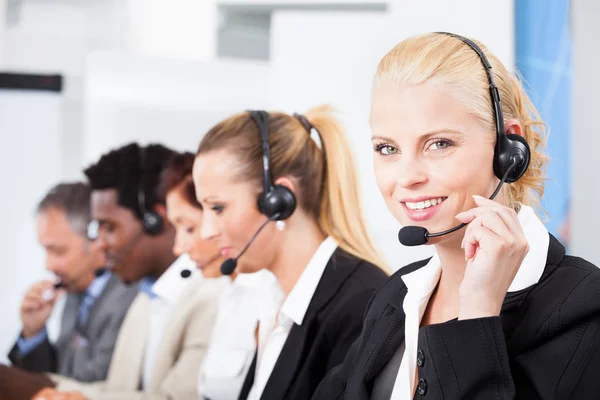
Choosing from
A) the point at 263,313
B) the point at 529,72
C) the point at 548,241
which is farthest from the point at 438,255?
the point at 529,72

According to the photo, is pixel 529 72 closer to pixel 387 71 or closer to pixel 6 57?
pixel 387 71

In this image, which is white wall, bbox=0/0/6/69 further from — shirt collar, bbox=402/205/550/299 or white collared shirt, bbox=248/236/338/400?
shirt collar, bbox=402/205/550/299

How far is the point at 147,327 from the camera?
2.82 metres

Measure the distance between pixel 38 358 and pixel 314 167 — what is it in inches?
76.9

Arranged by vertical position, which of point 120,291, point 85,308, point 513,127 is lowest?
point 85,308

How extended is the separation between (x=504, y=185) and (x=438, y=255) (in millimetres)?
150

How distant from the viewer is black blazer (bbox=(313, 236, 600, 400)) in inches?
36.7

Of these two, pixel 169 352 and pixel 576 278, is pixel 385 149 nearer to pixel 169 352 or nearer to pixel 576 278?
pixel 576 278

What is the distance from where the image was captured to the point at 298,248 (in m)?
1.84

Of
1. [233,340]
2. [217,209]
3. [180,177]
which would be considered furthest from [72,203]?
[217,209]

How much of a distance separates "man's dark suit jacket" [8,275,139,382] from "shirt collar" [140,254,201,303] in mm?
219

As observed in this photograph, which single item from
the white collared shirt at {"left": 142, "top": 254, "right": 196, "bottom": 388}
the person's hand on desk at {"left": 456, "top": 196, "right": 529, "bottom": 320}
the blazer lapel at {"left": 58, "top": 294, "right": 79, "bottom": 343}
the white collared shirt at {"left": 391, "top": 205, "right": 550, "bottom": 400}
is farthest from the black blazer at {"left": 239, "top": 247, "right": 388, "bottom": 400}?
the blazer lapel at {"left": 58, "top": 294, "right": 79, "bottom": 343}

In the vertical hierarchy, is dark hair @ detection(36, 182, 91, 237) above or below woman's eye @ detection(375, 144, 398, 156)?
below

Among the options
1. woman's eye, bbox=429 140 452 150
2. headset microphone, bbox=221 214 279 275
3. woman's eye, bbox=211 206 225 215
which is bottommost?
headset microphone, bbox=221 214 279 275
